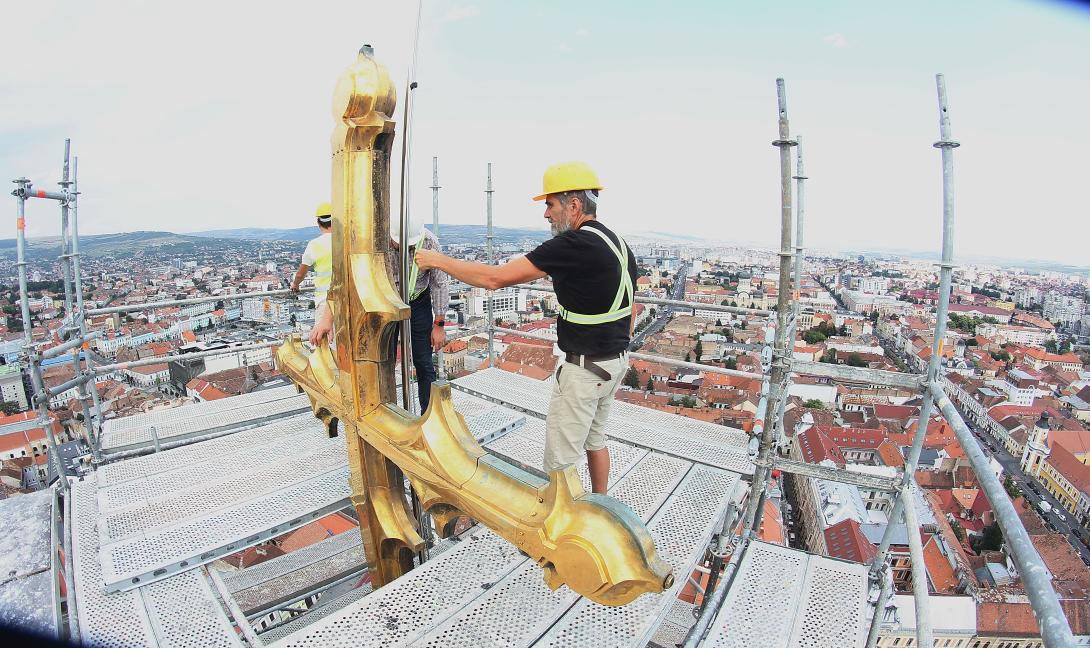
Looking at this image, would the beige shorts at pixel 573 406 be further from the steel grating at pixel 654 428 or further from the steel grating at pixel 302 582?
the steel grating at pixel 302 582

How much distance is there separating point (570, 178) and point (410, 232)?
0.63m

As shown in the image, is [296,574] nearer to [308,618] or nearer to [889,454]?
[308,618]

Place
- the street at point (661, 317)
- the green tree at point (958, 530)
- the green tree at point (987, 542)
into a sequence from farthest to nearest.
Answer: the street at point (661, 317) → the green tree at point (958, 530) → the green tree at point (987, 542)

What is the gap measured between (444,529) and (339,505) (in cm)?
105

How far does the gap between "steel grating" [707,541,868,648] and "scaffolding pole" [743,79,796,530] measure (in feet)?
1.09

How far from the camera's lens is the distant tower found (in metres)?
36.3

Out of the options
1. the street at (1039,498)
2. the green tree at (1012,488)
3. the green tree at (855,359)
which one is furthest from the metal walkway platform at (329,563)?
the green tree at (855,359)

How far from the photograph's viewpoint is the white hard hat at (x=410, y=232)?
1922 mm

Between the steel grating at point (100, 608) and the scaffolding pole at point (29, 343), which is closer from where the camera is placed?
the steel grating at point (100, 608)

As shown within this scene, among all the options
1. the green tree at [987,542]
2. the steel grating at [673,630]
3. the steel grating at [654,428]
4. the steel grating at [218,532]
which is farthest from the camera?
the green tree at [987,542]

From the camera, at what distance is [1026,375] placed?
52.3 metres

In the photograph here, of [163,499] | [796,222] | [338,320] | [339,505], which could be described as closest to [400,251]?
[338,320]

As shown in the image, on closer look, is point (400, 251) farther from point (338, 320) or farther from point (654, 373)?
point (654, 373)

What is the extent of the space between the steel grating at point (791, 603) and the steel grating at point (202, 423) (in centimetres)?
324
